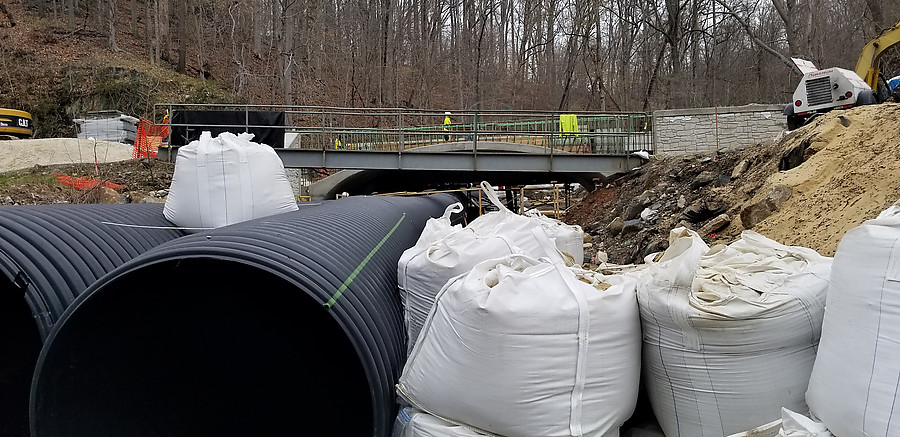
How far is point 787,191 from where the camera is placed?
6629mm

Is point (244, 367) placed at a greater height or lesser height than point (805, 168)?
lesser

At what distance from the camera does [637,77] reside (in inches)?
1266

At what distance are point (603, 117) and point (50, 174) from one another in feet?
48.0

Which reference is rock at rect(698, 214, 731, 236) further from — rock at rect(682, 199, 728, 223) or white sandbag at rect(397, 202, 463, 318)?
white sandbag at rect(397, 202, 463, 318)

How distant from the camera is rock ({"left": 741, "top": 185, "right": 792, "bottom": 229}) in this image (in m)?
6.57

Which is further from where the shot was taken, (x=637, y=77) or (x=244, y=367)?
(x=637, y=77)

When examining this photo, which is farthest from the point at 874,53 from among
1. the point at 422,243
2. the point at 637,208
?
the point at 422,243

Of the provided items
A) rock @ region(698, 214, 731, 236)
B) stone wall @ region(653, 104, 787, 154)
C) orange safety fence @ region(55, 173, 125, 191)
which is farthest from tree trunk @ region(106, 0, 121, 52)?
rock @ region(698, 214, 731, 236)

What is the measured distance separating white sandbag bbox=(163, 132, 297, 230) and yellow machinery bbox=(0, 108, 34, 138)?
2231 centimetres

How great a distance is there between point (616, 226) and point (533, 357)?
29.1ft

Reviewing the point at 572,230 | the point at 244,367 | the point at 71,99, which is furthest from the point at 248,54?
the point at 244,367

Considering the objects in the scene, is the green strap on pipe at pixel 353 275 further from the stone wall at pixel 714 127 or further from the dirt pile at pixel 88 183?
the stone wall at pixel 714 127

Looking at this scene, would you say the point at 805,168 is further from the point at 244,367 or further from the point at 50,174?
the point at 50,174

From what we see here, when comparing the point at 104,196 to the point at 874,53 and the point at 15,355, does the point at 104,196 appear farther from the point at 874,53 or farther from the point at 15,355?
the point at 874,53
